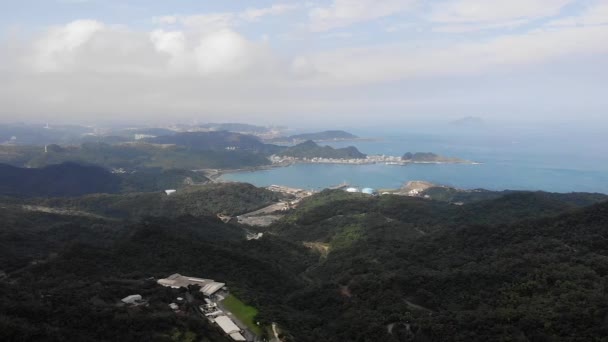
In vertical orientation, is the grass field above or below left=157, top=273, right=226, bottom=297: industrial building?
below

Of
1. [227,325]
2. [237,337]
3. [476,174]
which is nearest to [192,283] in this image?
[227,325]

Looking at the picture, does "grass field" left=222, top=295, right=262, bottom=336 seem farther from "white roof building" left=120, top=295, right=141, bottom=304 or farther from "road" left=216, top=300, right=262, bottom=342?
"white roof building" left=120, top=295, right=141, bottom=304

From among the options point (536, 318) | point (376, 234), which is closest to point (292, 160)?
point (376, 234)

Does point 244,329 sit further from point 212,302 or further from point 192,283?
point 192,283

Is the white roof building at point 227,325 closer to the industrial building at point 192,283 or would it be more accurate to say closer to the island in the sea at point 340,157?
the industrial building at point 192,283

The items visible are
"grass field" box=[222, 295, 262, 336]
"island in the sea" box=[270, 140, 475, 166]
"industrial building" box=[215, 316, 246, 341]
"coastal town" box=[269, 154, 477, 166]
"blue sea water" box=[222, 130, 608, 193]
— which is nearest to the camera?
"industrial building" box=[215, 316, 246, 341]

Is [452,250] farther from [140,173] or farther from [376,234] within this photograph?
[140,173]

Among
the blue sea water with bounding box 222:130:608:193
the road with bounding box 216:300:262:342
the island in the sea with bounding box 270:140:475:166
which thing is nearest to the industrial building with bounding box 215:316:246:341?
the road with bounding box 216:300:262:342
